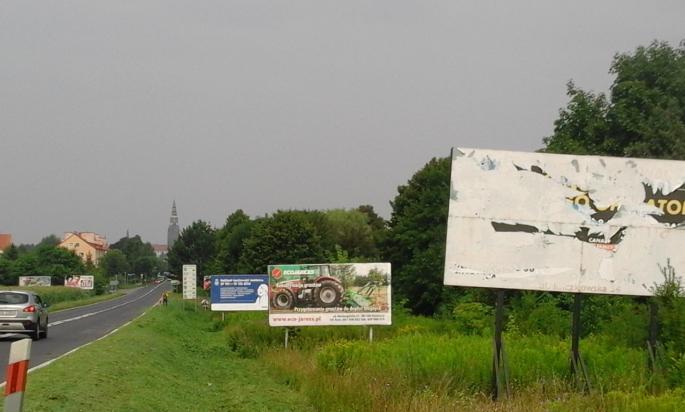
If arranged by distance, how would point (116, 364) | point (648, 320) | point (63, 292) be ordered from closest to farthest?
point (648, 320) → point (116, 364) → point (63, 292)

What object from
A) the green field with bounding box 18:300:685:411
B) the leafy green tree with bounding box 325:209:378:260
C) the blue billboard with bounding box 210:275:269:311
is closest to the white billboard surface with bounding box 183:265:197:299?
the blue billboard with bounding box 210:275:269:311

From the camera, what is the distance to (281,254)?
53.6 meters

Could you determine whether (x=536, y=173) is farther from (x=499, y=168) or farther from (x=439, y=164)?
(x=439, y=164)

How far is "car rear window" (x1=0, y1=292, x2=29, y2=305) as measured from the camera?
92.3 ft

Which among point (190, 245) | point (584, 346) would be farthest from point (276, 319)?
point (190, 245)

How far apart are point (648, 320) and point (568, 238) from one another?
2.20m

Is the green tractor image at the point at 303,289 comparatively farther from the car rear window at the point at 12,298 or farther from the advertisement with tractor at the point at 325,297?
the car rear window at the point at 12,298

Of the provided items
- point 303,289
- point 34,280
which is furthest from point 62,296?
point 303,289

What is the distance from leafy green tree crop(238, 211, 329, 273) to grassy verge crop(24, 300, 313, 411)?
101 feet

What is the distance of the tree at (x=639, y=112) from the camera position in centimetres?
3678

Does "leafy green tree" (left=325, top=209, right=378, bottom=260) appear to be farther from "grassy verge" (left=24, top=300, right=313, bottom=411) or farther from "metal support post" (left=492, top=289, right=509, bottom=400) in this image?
"metal support post" (left=492, top=289, right=509, bottom=400)

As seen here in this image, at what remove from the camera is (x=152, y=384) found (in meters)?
14.5

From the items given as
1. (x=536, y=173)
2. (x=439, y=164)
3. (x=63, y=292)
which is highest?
(x=439, y=164)

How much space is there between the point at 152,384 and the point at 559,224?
24.3ft
